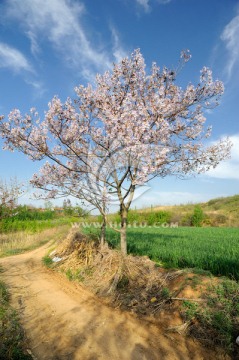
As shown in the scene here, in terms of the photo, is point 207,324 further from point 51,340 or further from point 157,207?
point 157,207

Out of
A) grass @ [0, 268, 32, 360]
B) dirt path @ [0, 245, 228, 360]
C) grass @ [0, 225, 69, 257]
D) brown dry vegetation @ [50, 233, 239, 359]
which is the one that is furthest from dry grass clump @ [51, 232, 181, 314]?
grass @ [0, 225, 69, 257]

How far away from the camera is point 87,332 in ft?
16.6

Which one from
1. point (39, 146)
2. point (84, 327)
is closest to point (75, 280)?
point (84, 327)

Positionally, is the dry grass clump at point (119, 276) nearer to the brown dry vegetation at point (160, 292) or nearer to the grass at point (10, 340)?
the brown dry vegetation at point (160, 292)

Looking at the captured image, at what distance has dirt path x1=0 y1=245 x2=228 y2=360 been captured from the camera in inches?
174

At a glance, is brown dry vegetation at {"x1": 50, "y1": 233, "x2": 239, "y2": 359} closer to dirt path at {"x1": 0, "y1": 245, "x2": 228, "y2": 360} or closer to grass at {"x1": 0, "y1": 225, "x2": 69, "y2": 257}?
dirt path at {"x1": 0, "y1": 245, "x2": 228, "y2": 360}

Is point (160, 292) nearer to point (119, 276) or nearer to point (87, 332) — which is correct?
point (119, 276)

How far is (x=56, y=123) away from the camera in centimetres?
797

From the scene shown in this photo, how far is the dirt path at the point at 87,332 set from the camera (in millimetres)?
4430

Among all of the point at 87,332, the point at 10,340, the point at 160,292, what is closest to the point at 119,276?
the point at 160,292

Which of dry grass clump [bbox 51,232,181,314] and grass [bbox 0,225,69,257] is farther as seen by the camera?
grass [bbox 0,225,69,257]

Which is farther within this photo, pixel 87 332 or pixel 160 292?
pixel 160 292

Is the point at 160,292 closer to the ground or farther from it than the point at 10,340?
farther from it

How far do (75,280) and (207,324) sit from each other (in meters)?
4.40
